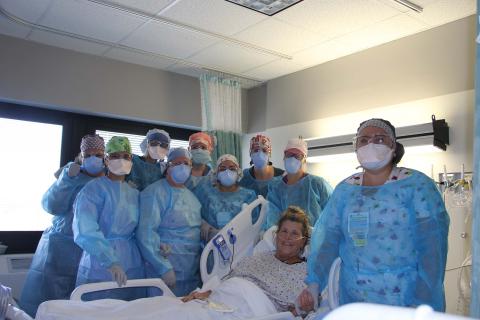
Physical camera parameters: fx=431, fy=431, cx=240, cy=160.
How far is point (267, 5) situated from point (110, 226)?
1.85 metres

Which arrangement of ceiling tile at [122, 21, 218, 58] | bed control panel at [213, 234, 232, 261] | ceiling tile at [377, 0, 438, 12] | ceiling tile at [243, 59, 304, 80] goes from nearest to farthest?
bed control panel at [213, 234, 232, 261] < ceiling tile at [377, 0, 438, 12] < ceiling tile at [122, 21, 218, 58] < ceiling tile at [243, 59, 304, 80]

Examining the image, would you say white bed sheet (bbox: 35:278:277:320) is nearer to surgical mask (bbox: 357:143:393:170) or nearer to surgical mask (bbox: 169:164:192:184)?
surgical mask (bbox: 169:164:192:184)

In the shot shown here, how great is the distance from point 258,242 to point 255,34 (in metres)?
1.74

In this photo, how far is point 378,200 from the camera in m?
1.81

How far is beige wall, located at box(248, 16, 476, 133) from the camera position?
3.24 m

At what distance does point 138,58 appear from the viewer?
4.23 m

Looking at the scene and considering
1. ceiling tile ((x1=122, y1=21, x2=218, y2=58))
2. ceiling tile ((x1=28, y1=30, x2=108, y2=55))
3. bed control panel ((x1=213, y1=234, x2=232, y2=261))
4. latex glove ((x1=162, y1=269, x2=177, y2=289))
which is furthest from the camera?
ceiling tile ((x1=28, y1=30, x2=108, y2=55))

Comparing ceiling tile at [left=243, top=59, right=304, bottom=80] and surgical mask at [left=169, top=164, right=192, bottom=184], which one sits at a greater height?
ceiling tile at [left=243, top=59, right=304, bottom=80]

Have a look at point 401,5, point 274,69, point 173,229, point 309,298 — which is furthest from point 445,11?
point 173,229

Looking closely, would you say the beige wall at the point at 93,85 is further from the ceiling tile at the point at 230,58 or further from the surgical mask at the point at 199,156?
the surgical mask at the point at 199,156

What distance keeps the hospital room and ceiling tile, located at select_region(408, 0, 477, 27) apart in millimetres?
18

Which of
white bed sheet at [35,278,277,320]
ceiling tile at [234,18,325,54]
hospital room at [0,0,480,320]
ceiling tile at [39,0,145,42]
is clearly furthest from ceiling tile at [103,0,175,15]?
white bed sheet at [35,278,277,320]

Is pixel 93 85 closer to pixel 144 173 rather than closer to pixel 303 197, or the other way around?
pixel 144 173

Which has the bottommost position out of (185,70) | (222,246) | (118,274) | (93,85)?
(118,274)
